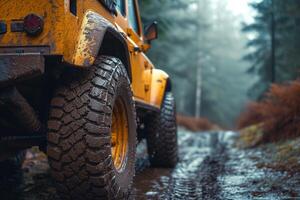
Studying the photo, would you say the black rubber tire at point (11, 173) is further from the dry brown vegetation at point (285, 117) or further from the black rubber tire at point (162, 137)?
the dry brown vegetation at point (285, 117)

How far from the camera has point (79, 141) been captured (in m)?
2.70

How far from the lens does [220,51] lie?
48.6 meters

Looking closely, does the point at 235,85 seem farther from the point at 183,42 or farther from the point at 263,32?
the point at 263,32

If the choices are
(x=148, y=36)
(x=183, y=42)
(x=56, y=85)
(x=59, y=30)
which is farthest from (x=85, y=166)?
(x=183, y=42)

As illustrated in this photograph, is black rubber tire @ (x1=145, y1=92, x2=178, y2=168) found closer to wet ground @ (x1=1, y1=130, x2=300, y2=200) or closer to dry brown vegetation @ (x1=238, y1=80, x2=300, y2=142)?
wet ground @ (x1=1, y1=130, x2=300, y2=200)

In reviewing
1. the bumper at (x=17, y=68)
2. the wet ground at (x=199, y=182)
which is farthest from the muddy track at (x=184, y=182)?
the bumper at (x=17, y=68)

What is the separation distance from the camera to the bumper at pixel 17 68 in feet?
8.03

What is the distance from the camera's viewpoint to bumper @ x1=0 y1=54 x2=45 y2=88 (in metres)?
2.45

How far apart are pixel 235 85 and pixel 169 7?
27261 millimetres

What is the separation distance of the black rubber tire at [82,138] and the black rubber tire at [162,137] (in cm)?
289

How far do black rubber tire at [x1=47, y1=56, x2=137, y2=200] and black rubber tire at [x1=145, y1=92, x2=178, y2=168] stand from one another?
2.89m

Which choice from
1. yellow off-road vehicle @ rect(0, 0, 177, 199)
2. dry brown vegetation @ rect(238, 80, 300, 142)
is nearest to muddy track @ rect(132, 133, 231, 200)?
yellow off-road vehicle @ rect(0, 0, 177, 199)

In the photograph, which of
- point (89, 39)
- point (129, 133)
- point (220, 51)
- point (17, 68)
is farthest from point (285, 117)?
point (220, 51)

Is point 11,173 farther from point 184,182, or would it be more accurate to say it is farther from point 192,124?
point 192,124
